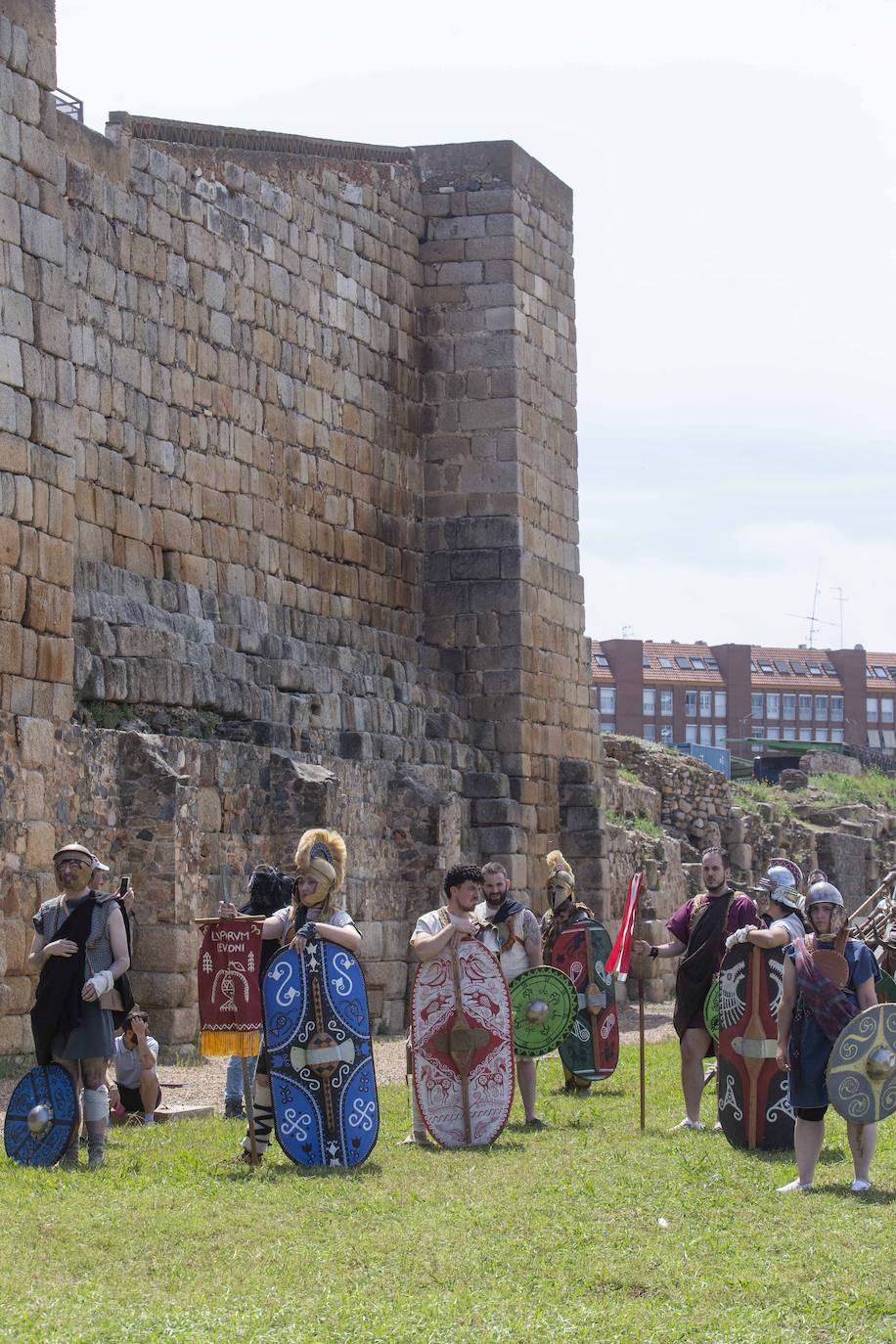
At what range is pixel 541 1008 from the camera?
39.1ft

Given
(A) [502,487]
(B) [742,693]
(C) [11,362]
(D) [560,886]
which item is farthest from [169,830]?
(B) [742,693]

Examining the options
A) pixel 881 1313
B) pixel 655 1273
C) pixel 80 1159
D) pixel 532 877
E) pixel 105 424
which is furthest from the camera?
pixel 532 877

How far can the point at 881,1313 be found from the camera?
7.29 metres

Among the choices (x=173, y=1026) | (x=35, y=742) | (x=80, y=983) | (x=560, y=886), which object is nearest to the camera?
(x=80, y=983)

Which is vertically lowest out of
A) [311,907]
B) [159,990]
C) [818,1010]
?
[159,990]

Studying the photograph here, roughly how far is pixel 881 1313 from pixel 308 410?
44.1 feet

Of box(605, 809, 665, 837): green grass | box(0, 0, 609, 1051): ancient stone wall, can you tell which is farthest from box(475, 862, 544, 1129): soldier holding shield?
box(605, 809, 665, 837): green grass

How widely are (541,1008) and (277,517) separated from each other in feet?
26.1

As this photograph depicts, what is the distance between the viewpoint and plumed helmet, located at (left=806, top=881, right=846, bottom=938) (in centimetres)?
949

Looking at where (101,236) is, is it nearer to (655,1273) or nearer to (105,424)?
(105,424)

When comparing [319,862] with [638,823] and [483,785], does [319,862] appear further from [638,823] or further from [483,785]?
[638,823]

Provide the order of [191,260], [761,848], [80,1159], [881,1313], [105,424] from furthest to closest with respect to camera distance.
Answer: [761,848] < [191,260] < [105,424] < [80,1159] < [881,1313]

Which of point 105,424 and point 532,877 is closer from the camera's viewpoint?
point 105,424

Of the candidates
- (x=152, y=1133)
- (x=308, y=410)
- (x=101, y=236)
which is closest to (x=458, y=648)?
(x=308, y=410)
